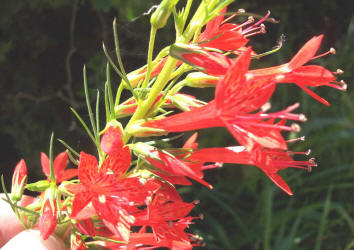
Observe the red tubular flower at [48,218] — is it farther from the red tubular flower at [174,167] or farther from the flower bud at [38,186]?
the red tubular flower at [174,167]

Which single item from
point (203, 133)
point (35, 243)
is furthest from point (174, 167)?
point (203, 133)

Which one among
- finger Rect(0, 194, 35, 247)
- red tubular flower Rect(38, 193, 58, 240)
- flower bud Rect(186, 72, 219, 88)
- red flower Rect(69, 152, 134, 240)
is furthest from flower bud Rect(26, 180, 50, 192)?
flower bud Rect(186, 72, 219, 88)

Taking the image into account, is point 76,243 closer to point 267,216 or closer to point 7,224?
point 7,224

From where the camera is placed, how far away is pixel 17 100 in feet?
9.32

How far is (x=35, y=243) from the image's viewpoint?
46.3 inches

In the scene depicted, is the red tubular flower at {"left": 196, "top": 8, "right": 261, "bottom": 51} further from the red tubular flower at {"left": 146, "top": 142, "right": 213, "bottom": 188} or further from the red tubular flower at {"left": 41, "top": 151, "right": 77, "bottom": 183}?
the red tubular flower at {"left": 41, "top": 151, "right": 77, "bottom": 183}

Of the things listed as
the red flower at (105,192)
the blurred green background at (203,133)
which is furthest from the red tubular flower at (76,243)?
the blurred green background at (203,133)

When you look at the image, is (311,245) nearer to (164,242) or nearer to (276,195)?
(276,195)

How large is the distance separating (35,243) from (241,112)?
69 cm

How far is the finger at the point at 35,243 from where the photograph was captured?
1.16m

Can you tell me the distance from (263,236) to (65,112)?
5.17 feet

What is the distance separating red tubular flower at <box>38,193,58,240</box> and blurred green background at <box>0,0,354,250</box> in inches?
56.0

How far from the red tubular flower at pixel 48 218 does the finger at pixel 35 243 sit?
0.08 meters

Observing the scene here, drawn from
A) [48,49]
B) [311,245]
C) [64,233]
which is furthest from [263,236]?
[48,49]
